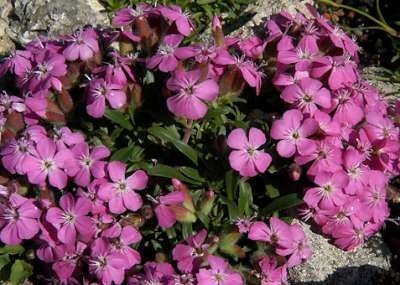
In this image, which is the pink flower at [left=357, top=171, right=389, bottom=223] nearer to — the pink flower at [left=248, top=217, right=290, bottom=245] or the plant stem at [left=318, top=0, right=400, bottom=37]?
the pink flower at [left=248, top=217, right=290, bottom=245]

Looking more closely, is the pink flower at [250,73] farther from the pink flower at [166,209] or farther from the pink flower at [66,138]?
the pink flower at [66,138]

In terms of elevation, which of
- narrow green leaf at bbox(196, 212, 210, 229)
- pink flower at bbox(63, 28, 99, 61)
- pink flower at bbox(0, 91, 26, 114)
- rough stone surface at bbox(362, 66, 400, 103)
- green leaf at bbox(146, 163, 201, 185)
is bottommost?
rough stone surface at bbox(362, 66, 400, 103)

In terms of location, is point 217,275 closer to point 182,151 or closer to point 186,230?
point 186,230

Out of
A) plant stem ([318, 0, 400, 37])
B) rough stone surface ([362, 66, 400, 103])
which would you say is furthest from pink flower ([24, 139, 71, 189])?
plant stem ([318, 0, 400, 37])

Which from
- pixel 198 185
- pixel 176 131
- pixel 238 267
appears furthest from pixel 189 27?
pixel 238 267

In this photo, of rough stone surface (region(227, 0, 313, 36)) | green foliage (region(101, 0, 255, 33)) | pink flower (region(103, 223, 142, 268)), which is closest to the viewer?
pink flower (region(103, 223, 142, 268))
